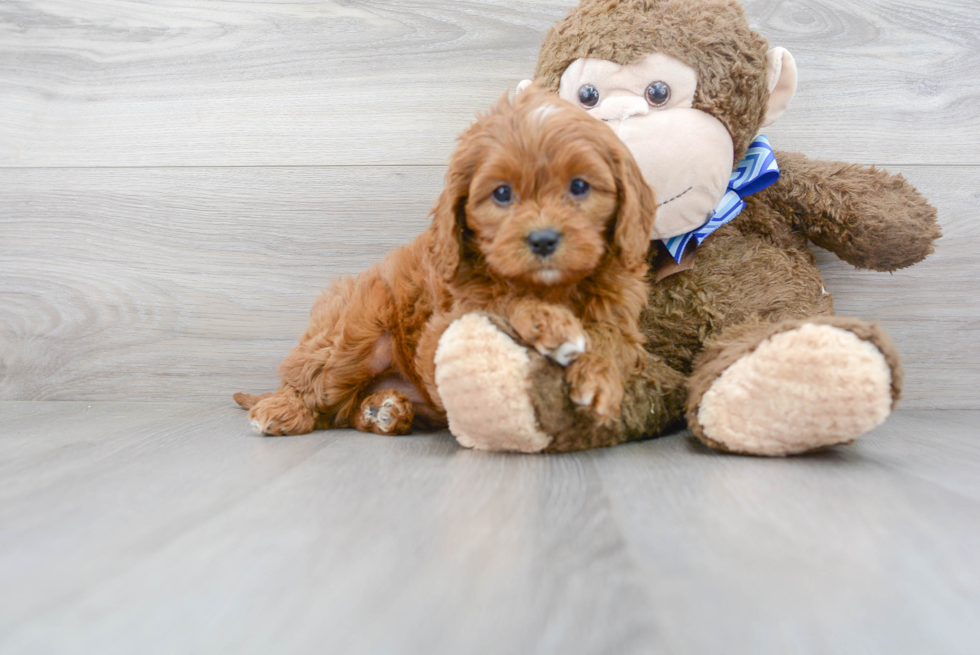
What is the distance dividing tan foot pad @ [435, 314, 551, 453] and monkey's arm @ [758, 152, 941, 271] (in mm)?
828

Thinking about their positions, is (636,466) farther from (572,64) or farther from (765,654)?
(572,64)

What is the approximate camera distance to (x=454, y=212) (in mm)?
1151

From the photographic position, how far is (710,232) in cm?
143

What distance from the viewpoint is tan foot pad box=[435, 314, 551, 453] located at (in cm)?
107

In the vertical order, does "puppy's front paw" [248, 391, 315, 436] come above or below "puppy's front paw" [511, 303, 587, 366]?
below

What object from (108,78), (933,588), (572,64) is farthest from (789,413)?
(108,78)

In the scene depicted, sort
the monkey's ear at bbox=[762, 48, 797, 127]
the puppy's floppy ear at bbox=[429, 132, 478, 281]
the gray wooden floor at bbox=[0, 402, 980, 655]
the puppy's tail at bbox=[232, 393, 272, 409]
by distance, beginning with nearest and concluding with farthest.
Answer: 1. the gray wooden floor at bbox=[0, 402, 980, 655]
2. the puppy's floppy ear at bbox=[429, 132, 478, 281]
3. the monkey's ear at bbox=[762, 48, 797, 127]
4. the puppy's tail at bbox=[232, 393, 272, 409]

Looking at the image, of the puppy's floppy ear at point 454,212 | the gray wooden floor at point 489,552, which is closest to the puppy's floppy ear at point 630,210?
the puppy's floppy ear at point 454,212

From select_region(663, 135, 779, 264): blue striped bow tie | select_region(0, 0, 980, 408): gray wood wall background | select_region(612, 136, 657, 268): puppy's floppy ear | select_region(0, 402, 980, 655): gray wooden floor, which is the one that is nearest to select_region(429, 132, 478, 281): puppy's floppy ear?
select_region(612, 136, 657, 268): puppy's floppy ear

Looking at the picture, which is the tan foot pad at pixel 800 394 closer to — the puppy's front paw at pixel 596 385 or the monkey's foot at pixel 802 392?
the monkey's foot at pixel 802 392

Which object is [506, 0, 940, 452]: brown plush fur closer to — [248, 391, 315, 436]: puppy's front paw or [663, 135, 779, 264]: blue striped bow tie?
[663, 135, 779, 264]: blue striped bow tie

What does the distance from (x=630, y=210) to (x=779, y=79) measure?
0.60 meters

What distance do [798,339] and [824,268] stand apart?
768mm

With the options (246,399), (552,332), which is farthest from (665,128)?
(246,399)
